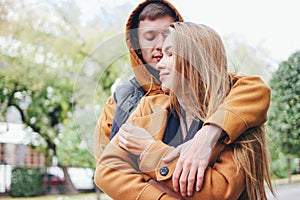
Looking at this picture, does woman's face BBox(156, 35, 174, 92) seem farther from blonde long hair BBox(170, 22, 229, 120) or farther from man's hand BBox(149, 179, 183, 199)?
man's hand BBox(149, 179, 183, 199)

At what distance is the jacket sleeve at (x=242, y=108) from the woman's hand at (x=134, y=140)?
0.38 feet

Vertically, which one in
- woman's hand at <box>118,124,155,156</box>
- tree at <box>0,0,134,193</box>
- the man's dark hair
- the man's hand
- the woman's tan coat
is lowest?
tree at <box>0,0,134,193</box>

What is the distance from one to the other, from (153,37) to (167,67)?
144mm

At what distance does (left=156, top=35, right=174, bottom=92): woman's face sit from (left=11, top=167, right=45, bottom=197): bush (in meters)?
7.82

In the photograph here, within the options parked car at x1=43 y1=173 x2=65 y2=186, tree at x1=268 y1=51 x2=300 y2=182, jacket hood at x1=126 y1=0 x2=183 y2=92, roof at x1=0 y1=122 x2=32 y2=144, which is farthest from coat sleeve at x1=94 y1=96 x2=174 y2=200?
parked car at x1=43 y1=173 x2=65 y2=186

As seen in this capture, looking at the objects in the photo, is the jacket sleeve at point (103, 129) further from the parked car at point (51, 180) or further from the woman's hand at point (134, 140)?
the parked car at point (51, 180)

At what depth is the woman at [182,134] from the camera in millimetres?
883

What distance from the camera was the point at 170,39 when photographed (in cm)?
94

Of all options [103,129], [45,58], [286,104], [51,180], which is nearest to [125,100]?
[103,129]

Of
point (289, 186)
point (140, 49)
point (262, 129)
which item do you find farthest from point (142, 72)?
point (289, 186)

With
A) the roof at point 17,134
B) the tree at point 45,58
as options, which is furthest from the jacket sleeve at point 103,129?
the roof at point 17,134

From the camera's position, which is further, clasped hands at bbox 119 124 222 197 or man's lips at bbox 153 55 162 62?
man's lips at bbox 153 55 162 62

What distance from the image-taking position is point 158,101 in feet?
3.22

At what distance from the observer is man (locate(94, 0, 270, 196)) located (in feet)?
2.85
